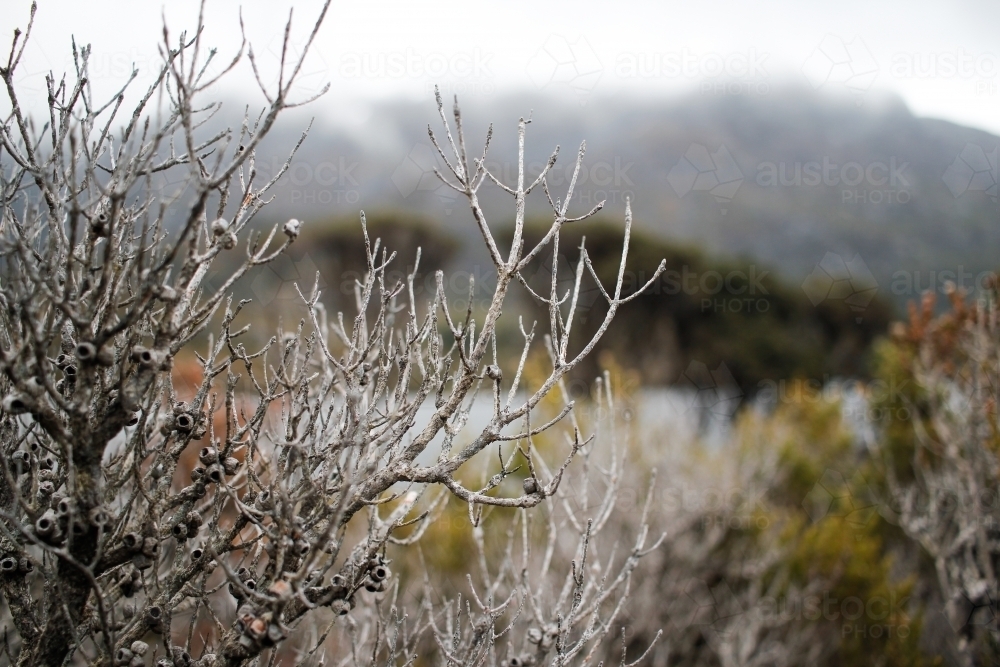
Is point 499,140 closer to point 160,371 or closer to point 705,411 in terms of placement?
point 705,411

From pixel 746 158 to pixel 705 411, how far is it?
1601 inches
